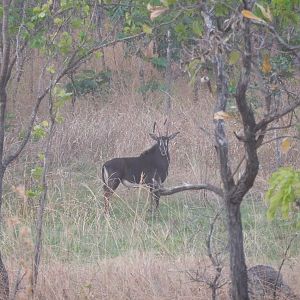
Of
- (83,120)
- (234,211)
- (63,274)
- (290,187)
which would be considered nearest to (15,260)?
(63,274)

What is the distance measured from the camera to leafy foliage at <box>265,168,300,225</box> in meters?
4.00

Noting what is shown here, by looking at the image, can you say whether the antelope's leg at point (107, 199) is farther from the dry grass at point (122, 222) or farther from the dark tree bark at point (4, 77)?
the dark tree bark at point (4, 77)

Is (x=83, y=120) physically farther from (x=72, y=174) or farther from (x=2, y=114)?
(x=2, y=114)

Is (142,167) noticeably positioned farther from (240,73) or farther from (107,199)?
(240,73)

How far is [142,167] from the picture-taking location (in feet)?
41.5

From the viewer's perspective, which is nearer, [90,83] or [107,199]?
[107,199]

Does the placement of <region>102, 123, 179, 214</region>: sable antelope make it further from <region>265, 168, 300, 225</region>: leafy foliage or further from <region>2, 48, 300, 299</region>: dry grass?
<region>265, 168, 300, 225</region>: leafy foliage

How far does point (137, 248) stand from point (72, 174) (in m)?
6.34

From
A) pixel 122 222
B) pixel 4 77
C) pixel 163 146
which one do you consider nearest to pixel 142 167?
pixel 163 146

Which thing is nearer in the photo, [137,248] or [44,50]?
[44,50]

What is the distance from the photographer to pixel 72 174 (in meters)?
13.4

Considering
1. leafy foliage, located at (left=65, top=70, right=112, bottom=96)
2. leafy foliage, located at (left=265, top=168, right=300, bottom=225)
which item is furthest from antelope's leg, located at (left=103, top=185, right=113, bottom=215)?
leafy foliage, located at (left=65, top=70, right=112, bottom=96)

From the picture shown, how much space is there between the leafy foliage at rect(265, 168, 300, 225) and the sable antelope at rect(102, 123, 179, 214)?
806 centimetres

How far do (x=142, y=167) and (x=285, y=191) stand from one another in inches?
341
